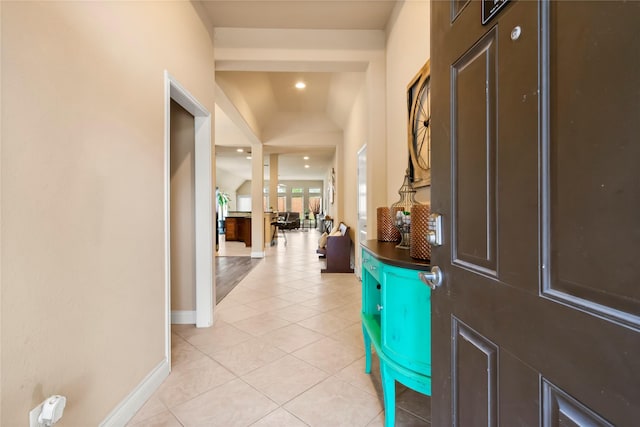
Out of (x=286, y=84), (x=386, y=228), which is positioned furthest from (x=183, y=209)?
(x=286, y=84)

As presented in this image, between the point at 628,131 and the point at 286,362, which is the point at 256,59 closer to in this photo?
the point at 286,362

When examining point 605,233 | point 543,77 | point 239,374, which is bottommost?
point 239,374

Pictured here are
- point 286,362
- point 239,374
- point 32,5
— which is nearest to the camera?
point 32,5

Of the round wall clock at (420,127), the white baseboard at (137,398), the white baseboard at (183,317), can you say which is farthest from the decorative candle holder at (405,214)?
the white baseboard at (183,317)

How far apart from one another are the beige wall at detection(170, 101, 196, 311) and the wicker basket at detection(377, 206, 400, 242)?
183 cm

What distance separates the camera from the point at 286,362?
219cm

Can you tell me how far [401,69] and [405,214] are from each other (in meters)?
1.57

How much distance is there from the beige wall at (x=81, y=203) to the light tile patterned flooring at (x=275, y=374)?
330 millimetres

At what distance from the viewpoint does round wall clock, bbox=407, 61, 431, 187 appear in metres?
1.98

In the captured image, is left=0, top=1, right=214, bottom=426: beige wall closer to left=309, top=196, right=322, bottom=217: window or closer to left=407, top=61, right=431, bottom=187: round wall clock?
left=407, top=61, right=431, bottom=187: round wall clock

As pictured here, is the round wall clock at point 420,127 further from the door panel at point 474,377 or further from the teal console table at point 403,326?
the door panel at point 474,377

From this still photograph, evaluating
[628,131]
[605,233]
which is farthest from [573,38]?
[605,233]

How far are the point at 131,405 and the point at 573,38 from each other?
230 centimetres

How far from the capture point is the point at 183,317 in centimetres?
296
